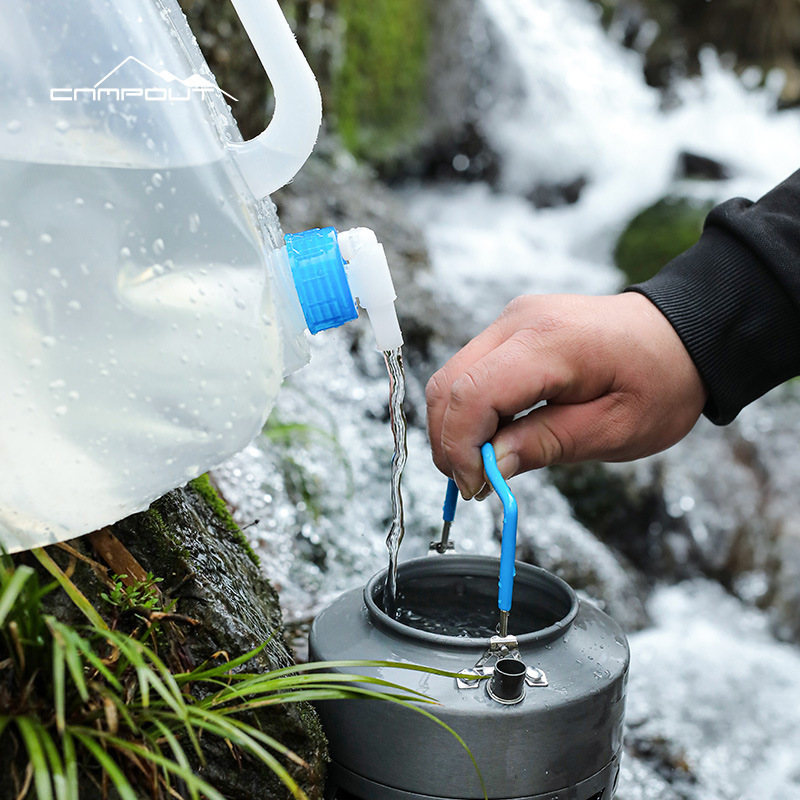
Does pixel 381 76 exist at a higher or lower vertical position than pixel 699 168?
higher

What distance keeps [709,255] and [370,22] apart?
17.1 ft

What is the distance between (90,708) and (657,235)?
19.4ft

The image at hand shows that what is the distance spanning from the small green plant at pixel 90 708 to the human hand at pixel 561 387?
451 millimetres

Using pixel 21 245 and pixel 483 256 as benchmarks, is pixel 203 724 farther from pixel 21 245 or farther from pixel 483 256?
pixel 483 256

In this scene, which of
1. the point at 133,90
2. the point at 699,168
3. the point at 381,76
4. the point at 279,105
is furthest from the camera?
the point at 699,168

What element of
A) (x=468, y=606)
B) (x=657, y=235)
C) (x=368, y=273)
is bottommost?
(x=657, y=235)

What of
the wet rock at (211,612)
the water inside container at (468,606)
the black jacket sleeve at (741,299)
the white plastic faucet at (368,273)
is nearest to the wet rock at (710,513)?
the black jacket sleeve at (741,299)

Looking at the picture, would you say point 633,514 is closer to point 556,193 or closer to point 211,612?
point 211,612

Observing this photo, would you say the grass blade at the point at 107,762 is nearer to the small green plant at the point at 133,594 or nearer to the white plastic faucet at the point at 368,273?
the small green plant at the point at 133,594

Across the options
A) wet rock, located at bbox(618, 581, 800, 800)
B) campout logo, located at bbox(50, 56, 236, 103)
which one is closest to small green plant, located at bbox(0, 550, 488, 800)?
campout logo, located at bbox(50, 56, 236, 103)

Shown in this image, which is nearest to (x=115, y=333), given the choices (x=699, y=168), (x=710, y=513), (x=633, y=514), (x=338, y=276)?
(x=338, y=276)

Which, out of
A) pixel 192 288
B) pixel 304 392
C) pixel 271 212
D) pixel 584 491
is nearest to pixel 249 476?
pixel 304 392

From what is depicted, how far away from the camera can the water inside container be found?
1517mm

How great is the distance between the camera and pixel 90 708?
103cm
